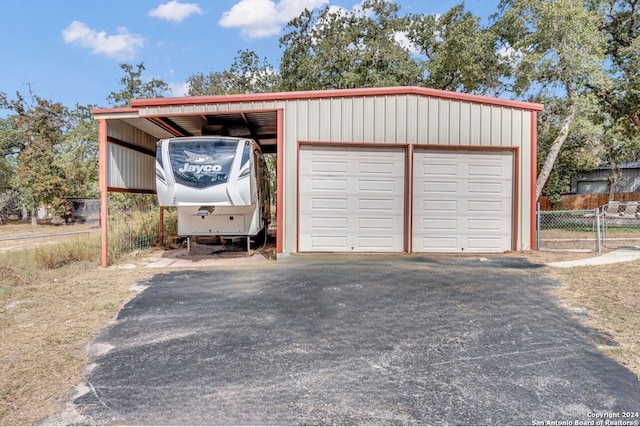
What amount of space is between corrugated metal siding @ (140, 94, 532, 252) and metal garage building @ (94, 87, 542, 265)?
2 centimetres

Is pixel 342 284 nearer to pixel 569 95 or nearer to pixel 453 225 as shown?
pixel 453 225

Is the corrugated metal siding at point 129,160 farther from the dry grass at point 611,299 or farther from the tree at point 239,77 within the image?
the tree at point 239,77

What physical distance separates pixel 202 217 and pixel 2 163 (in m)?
23.3

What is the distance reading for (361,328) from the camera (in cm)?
388

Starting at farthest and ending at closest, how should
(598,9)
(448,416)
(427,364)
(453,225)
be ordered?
(598,9) → (453,225) → (427,364) → (448,416)

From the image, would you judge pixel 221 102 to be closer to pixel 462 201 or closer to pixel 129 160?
pixel 129 160

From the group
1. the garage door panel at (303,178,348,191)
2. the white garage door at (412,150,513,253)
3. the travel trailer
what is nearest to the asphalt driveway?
the travel trailer

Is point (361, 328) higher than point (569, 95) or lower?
lower

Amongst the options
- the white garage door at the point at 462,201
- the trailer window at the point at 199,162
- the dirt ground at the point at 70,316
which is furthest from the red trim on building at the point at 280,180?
the white garage door at the point at 462,201

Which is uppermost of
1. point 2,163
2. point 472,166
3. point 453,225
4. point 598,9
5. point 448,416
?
point 598,9

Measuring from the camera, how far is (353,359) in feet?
10.5

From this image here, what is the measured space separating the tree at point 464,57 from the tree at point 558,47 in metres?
0.85

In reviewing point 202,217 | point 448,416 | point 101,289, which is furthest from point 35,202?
point 448,416

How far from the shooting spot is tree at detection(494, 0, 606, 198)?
1130cm
